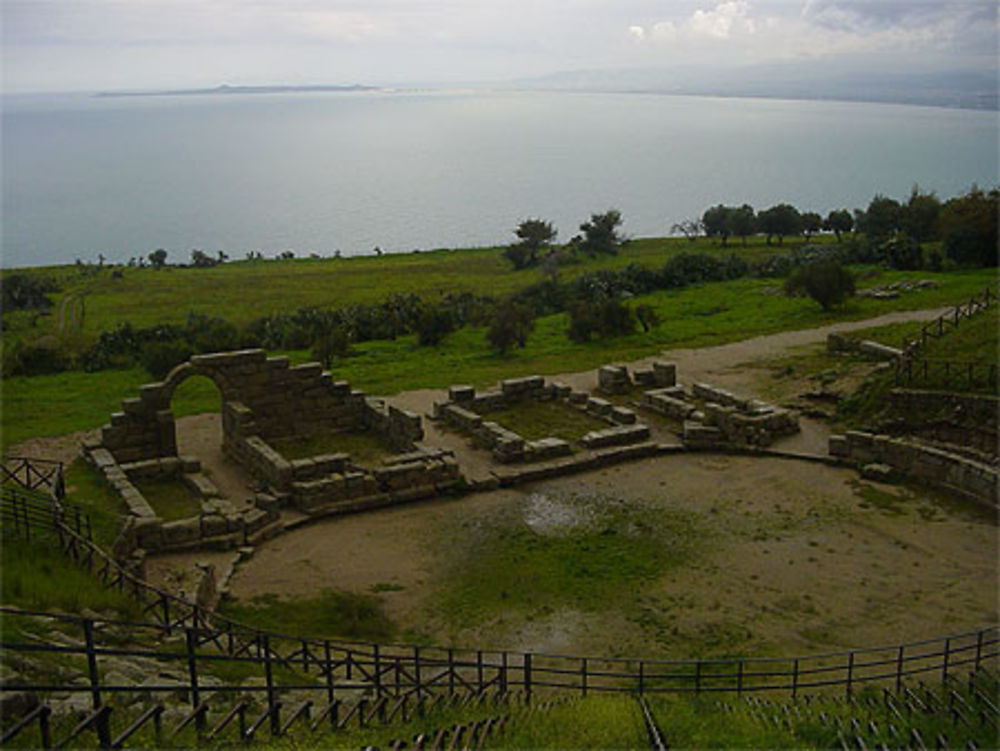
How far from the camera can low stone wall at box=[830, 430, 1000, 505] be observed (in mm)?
20484

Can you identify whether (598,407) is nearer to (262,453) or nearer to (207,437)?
(262,453)

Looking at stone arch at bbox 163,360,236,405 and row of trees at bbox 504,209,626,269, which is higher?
row of trees at bbox 504,209,626,269

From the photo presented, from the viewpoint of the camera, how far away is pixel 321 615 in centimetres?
1622

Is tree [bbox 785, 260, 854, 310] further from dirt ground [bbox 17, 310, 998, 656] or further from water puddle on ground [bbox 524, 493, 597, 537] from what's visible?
water puddle on ground [bbox 524, 493, 597, 537]

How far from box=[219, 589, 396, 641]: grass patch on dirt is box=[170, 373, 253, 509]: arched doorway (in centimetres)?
499

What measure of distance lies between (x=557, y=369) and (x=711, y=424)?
29.3 feet

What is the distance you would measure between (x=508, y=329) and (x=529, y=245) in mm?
34620

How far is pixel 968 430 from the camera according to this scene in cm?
2264

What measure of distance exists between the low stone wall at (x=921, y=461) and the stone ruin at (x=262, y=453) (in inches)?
388

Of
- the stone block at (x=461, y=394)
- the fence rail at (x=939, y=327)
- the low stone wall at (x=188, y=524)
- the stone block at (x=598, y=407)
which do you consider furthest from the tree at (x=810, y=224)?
the low stone wall at (x=188, y=524)

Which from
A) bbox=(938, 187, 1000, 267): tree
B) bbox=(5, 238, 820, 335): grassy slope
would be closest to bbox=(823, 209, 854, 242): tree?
bbox=(5, 238, 820, 335): grassy slope

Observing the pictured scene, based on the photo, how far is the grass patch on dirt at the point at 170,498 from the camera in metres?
20.7

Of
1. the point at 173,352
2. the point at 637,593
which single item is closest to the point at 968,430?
the point at 637,593

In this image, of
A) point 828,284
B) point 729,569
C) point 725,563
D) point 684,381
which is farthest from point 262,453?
point 828,284
